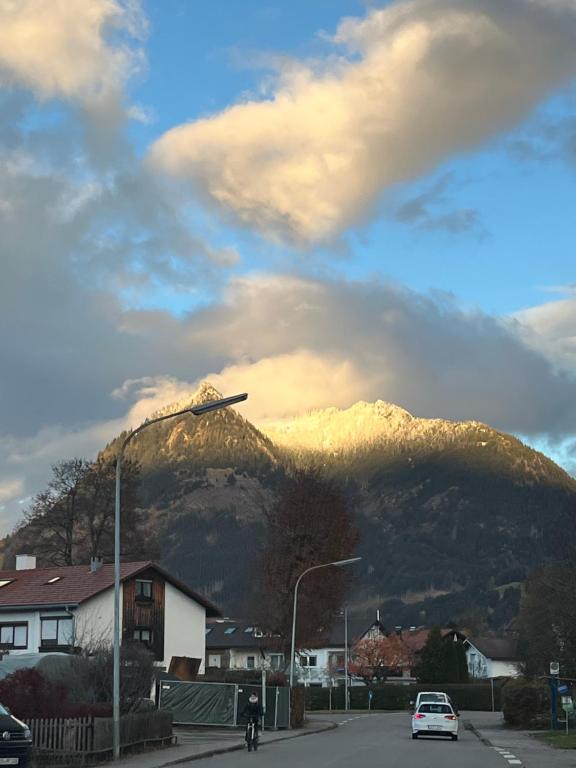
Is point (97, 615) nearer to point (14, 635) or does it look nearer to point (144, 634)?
point (144, 634)

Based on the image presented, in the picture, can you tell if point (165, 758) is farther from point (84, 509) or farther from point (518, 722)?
point (84, 509)

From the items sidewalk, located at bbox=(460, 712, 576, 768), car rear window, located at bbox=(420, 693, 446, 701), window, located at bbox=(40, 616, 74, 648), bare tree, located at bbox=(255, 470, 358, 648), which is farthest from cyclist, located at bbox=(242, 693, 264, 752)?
bare tree, located at bbox=(255, 470, 358, 648)

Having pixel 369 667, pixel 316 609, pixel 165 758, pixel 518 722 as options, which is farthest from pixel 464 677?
pixel 165 758

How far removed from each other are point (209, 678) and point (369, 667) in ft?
190

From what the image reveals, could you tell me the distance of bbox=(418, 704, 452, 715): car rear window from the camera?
4688 cm

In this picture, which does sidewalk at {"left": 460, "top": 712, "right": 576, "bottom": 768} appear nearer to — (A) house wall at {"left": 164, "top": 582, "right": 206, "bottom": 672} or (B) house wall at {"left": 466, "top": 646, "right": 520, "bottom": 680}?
(A) house wall at {"left": 164, "top": 582, "right": 206, "bottom": 672}

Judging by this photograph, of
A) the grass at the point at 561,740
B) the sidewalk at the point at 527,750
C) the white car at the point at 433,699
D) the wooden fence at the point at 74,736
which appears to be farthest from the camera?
the white car at the point at 433,699

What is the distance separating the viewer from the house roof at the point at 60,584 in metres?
63.8

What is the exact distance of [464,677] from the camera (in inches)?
4532

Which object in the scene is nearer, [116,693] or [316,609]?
[116,693]

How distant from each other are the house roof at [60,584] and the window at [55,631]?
1250 millimetres

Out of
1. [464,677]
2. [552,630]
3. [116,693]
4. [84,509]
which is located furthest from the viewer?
[464,677]

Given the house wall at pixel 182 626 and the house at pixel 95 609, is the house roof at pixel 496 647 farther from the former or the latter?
the house at pixel 95 609

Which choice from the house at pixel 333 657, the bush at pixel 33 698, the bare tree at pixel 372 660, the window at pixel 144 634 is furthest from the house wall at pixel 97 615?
the house at pixel 333 657
